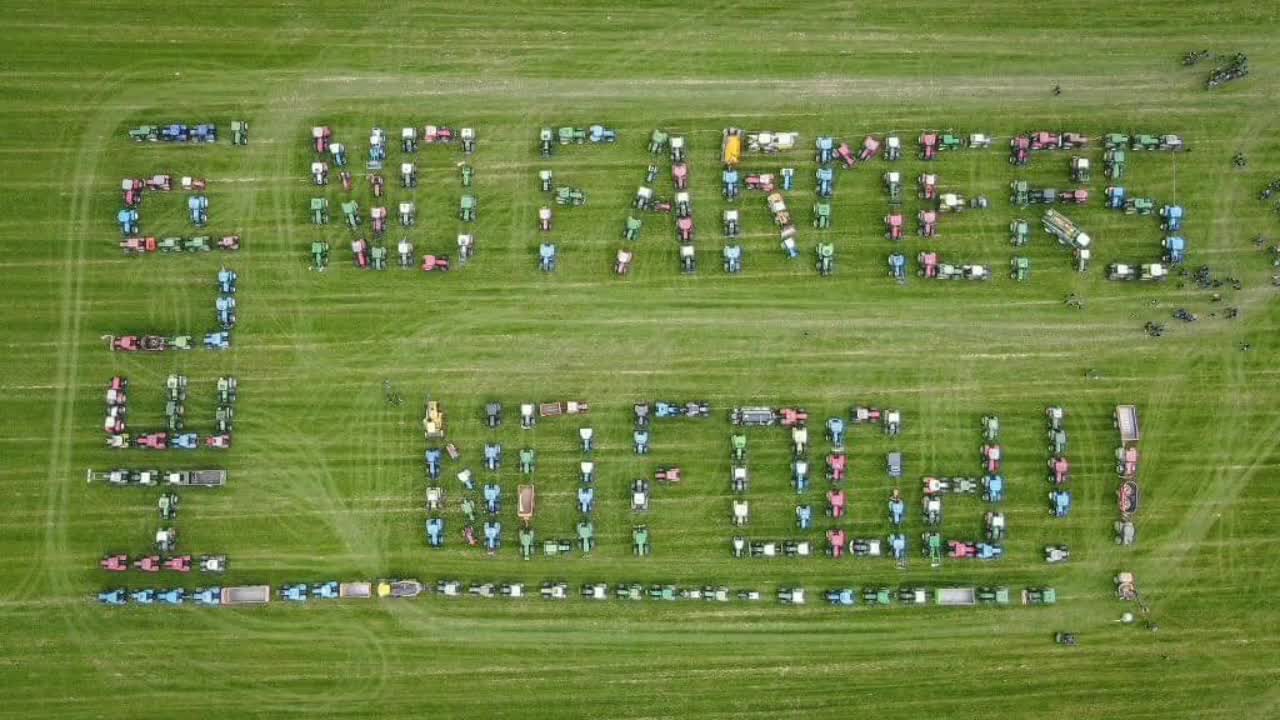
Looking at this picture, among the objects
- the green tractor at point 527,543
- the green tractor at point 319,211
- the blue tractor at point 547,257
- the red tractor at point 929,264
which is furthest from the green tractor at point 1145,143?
the green tractor at point 319,211

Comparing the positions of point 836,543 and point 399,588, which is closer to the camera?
point 399,588

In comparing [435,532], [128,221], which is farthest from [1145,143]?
[128,221]

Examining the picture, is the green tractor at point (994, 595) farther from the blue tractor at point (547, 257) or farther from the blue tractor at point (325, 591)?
the blue tractor at point (325, 591)

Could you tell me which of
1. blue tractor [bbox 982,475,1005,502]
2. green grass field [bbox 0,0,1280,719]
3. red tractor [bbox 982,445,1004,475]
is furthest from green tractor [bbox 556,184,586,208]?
blue tractor [bbox 982,475,1005,502]

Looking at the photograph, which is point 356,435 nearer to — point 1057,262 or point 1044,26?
point 1057,262

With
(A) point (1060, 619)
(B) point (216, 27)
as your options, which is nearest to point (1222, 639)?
(A) point (1060, 619)

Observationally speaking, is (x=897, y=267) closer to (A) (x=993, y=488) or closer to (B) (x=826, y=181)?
(B) (x=826, y=181)

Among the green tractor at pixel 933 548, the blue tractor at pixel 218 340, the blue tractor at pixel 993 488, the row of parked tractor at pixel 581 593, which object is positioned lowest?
the row of parked tractor at pixel 581 593
